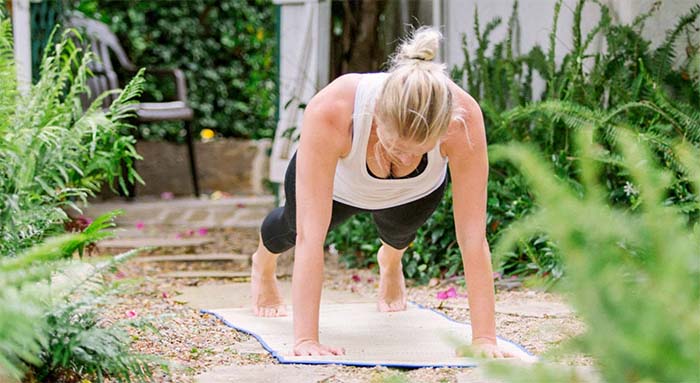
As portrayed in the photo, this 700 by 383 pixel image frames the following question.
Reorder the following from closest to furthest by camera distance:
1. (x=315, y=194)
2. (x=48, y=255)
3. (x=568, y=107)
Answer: (x=48, y=255) < (x=315, y=194) < (x=568, y=107)

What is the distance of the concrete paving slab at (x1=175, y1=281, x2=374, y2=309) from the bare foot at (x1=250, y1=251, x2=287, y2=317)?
456mm

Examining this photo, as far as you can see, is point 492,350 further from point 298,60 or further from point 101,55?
point 101,55

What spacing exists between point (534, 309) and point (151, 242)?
117 inches

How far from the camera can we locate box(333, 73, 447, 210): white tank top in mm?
2670

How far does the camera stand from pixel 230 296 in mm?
4246

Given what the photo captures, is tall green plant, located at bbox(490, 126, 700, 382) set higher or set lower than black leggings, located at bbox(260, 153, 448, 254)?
higher

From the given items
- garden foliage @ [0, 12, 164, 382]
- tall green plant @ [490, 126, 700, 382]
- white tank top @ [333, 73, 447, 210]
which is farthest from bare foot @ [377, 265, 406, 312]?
tall green plant @ [490, 126, 700, 382]

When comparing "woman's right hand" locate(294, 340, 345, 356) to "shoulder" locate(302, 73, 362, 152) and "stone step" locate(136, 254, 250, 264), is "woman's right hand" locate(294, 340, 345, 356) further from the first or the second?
→ "stone step" locate(136, 254, 250, 264)

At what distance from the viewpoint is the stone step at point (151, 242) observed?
558 cm

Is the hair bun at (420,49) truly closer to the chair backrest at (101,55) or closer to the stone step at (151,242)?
the stone step at (151,242)

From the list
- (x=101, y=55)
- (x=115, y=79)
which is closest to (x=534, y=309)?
(x=115, y=79)

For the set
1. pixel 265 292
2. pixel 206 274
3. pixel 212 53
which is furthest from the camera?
pixel 212 53

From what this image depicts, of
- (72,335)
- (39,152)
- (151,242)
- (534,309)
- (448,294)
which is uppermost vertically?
(39,152)

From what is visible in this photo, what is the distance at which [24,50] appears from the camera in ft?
17.7
